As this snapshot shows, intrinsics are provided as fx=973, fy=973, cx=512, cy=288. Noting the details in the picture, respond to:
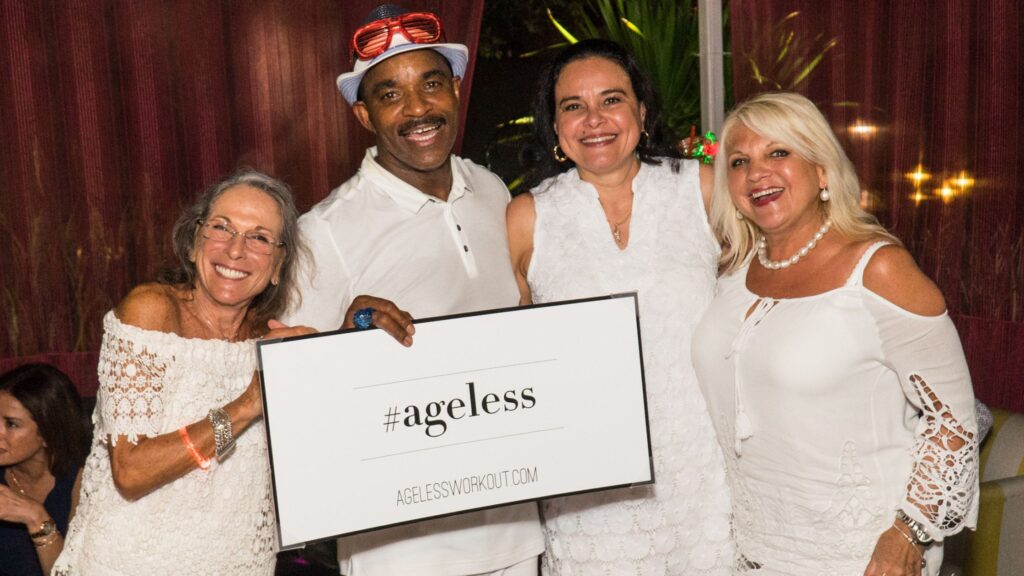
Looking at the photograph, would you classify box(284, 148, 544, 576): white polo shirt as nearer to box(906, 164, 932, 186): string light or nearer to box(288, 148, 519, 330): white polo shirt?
box(288, 148, 519, 330): white polo shirt

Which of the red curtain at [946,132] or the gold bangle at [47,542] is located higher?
the red curtain at [946,132]

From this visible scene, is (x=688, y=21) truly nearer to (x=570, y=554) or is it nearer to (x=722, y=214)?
(x=722, y=214)

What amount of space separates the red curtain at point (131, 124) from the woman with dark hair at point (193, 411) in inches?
68.4

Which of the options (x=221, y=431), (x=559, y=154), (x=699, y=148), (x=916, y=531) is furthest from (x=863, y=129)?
(x=221, y=431)

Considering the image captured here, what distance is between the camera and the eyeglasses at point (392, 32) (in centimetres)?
226

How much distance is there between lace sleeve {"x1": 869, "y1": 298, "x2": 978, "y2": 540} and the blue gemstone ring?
3.26 ft

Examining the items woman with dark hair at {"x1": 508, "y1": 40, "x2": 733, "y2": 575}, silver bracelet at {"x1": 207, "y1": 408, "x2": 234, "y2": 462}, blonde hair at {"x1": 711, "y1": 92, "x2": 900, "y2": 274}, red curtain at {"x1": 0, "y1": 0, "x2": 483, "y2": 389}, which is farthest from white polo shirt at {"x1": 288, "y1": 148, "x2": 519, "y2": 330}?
red curtain at {"x1": 0, "y1": 0, "x2": 483, "y2": 389}

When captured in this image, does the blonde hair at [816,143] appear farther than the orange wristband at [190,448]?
Yes

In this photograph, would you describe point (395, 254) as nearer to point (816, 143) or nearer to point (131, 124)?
point (816, 143)

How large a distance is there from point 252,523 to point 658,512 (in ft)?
2.93

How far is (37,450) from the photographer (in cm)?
297

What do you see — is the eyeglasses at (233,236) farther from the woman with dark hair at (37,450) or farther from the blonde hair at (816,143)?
the woman with dark hair at (37,450)

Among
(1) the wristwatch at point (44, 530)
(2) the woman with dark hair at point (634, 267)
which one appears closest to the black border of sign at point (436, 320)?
(2) the woman with dark hair at point (634, 267)

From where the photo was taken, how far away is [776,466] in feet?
6.68
